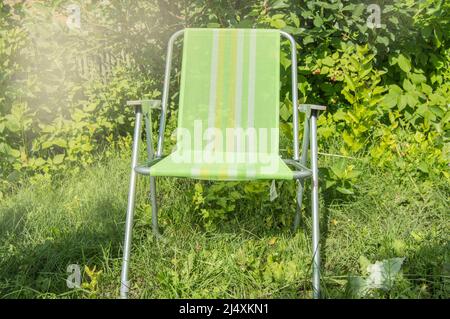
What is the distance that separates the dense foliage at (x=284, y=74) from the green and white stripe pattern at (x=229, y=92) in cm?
30

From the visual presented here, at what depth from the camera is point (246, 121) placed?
7.57 feet

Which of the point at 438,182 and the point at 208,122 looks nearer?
the point at 208,122

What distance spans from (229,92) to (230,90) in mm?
13

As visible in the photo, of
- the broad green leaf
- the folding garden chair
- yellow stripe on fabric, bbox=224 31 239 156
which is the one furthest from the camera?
the broad green leaf

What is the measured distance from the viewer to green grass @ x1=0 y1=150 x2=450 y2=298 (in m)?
1.91

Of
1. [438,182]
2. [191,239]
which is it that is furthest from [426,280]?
[191,239]

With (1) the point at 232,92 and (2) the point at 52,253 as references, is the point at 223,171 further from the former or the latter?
(2) the point at 52,253

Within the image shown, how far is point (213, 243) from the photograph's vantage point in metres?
2.22

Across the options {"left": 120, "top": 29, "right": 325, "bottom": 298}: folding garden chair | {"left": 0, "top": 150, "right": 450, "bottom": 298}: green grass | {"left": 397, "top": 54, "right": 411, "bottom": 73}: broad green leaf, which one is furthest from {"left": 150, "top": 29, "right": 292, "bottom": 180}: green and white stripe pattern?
{"left": 397, "top": 54, "right": 411, "bottom": 73}: broad green leaf

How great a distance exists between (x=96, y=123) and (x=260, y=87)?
4.56 feet

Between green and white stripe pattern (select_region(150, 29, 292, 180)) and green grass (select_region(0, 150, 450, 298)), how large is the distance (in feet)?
1.33

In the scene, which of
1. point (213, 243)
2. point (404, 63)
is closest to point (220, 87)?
point (213, 243)

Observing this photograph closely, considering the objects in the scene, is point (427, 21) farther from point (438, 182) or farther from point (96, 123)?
point (96, 123)

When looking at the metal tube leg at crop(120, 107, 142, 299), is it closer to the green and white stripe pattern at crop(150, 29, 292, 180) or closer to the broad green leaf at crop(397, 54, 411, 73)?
the green and white stripe pattern at crop(150, 29, 292, 180)
